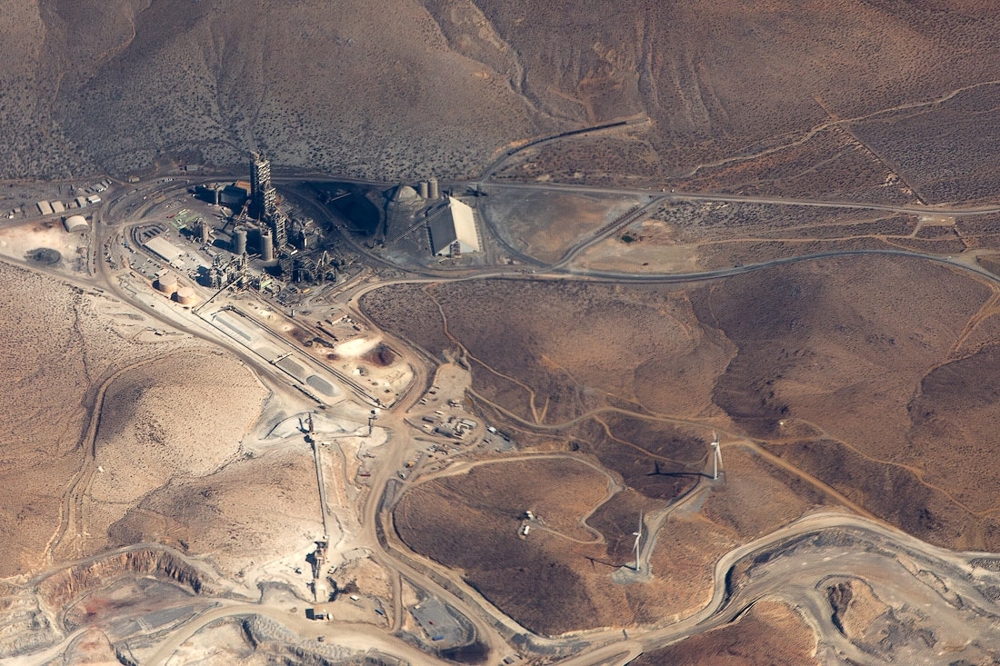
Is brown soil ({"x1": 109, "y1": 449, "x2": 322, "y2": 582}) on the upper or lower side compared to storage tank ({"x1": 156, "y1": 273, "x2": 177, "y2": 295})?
lower

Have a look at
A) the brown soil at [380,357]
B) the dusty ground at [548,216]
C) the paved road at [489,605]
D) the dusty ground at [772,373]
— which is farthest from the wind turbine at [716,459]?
the dusty ground at [548,216]

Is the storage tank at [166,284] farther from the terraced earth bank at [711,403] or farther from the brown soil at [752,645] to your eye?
the brown soil at [752,645]

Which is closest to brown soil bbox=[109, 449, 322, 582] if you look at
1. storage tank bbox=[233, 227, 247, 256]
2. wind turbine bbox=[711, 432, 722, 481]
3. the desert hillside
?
wind turbine bbox=[711, 432, 722, 481]

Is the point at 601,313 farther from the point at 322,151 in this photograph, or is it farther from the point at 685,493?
the point at 322,151

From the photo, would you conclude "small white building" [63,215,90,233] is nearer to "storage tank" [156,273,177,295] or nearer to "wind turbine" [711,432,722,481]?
"storage tank" [156,273,177,295]

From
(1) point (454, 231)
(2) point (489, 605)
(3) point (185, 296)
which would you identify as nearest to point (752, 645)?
(2) point (489, 605)


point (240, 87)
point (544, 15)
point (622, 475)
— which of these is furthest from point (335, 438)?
point (544, 15)
